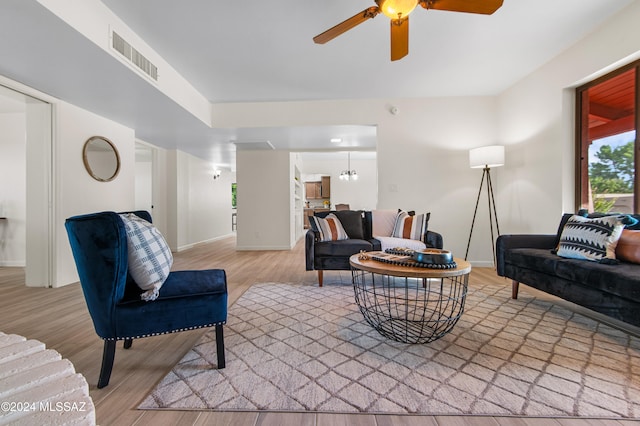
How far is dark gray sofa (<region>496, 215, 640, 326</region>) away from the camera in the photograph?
65.9 inches

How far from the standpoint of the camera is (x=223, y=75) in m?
3.45

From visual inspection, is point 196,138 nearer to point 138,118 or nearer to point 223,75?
point 138,118

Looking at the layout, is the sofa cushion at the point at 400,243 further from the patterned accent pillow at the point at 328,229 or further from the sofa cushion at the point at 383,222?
the patterned accent pillow at the point at 328,229

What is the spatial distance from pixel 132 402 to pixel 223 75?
3.44 metres

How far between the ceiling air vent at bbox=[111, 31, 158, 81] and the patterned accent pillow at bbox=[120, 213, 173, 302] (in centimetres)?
186

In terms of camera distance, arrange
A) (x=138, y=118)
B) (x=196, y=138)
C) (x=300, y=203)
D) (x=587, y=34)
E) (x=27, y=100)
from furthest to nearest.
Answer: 1. (x=300, y=203)
2. (x=196, y=138)
3. (x=138, y=118)
4. (x=27, y=100)
5. (x=587, y=34)

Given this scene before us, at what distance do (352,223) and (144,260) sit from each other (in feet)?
8.77

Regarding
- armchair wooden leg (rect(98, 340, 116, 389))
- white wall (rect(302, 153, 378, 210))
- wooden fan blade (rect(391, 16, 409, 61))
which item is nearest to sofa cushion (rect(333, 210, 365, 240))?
wooden fan blade (rect(391, 16, 409, 61))

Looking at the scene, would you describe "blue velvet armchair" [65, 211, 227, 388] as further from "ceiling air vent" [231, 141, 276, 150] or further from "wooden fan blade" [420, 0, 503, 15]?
"ceiling air vent" [231, 141, 276, 150]

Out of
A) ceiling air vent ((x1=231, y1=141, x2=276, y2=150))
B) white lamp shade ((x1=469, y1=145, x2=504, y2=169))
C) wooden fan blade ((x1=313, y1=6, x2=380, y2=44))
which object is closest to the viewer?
wooden fan blade ((x1=313, y1=6, x2=380, y2=44))

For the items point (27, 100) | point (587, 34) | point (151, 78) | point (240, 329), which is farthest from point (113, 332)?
point (587, 34)

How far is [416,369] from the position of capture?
147cm

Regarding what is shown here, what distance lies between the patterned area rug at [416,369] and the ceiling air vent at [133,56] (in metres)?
2.53

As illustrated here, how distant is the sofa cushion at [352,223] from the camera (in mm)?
3681
